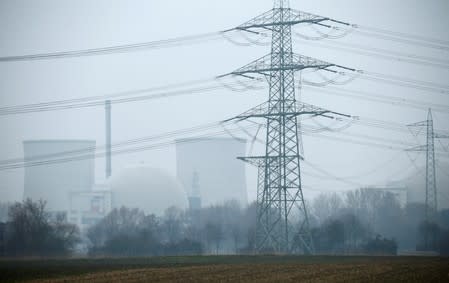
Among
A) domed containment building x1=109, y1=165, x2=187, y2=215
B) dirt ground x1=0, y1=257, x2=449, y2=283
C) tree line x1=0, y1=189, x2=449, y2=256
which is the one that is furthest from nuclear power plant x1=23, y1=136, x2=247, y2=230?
dirt ground x1=0, y1=257, x2=449, y2=283

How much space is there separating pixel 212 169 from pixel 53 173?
628 inches

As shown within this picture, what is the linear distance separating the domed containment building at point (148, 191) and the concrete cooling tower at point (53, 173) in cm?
461

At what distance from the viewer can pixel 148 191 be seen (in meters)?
82.5

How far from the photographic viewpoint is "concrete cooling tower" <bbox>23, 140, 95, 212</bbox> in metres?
81.8

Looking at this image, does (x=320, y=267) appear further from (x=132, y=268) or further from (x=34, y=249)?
(x=34, y=249)

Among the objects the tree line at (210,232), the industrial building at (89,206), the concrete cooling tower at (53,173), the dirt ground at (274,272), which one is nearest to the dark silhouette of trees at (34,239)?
the tree line at (210,232)

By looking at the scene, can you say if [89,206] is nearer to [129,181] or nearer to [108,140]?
[129,181]

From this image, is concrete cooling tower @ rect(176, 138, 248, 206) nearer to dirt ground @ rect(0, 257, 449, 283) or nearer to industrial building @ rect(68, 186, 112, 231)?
industrial building @ rect(68, 186, 112, 231)

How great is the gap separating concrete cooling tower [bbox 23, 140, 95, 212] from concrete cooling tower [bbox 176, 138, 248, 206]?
986cm

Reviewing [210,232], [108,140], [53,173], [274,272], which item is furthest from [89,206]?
[274,272]

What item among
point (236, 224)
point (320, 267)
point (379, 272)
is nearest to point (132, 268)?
point (320, 267)

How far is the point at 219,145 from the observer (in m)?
83.4

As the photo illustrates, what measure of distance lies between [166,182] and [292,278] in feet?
200

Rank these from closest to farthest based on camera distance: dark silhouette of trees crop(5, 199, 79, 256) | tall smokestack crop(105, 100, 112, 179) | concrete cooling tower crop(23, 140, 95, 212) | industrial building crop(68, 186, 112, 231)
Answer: dark silhouette of trees crop(5, 199, 79, 256) < concrete cooling tower crop(23, 140, 95, 212) < industrial building crop(68, 186, 112, 231) < tall smokestack crop(105, 100, 112, 179)
